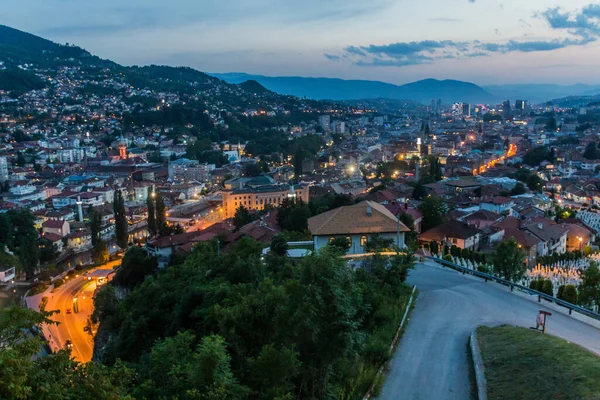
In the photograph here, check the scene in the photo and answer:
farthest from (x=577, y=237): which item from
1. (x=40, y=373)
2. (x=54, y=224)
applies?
(x=54, y=224)

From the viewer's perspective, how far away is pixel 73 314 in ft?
58.7

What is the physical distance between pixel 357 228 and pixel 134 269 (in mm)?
8884

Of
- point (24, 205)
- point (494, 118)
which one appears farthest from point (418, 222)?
point (494, 118)

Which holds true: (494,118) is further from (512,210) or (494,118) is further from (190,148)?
(512,210)

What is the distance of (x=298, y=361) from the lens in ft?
15.4

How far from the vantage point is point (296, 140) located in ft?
214

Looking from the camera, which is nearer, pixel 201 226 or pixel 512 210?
pixel 512 210

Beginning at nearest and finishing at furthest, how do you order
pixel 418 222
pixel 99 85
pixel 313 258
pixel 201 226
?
pixel 313 258 < pixel 418 222 < pixel 201 226 < pixel 99 85

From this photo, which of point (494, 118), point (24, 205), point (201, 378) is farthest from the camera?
point (494, 118)

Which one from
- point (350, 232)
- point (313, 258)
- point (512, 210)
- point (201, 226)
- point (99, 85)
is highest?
point (99, 85)

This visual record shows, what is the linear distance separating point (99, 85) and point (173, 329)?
3750 inches

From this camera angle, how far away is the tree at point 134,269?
681 inches

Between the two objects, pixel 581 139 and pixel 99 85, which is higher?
pixel 99 85

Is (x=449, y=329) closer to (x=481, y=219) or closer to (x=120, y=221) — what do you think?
(x=481, y=219)
